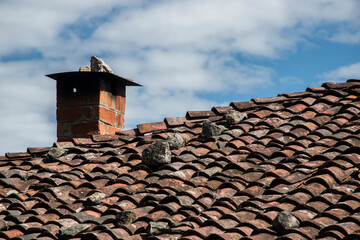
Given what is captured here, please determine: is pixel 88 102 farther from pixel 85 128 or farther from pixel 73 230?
pixel 73 230

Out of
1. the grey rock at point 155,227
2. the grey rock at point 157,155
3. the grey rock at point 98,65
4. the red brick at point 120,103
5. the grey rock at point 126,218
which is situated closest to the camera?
the grey rock at point 155,227

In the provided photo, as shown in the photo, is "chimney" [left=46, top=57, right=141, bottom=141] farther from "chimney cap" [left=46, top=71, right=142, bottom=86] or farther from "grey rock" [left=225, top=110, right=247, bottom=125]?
"grey rock" [left=225, top=110, right=247, bottom=125]

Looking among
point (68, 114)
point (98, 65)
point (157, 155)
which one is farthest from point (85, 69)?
point (157, 155)

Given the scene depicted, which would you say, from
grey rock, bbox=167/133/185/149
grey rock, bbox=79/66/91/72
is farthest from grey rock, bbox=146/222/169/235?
grey rock, bbox=79/66/91/72

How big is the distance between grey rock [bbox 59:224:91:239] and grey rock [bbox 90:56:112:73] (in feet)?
15.9

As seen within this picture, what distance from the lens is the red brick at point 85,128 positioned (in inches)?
339

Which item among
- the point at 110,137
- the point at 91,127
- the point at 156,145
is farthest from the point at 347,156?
the point at 91,127

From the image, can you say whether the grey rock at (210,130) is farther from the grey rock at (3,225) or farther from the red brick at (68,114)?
the grey rock at (3,225)

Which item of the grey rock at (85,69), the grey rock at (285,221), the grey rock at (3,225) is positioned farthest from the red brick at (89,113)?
the grey rock at (285,221)

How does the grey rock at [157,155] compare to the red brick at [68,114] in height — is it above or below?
below

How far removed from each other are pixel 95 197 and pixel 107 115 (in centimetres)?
348

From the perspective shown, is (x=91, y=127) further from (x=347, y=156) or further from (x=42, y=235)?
(x=347, y=156)

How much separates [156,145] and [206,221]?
81.1 inches

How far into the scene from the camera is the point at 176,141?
22.5 feet
